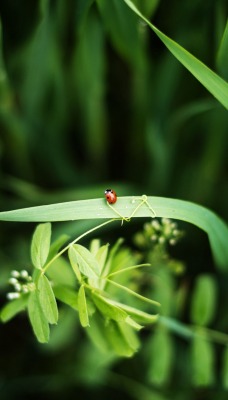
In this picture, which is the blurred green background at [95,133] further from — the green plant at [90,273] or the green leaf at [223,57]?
the green plant at [90,273]

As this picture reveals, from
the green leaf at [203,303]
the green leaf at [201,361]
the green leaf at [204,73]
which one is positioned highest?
the green leaf at [204,73]

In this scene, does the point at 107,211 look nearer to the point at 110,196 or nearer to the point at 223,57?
the point at 110,196

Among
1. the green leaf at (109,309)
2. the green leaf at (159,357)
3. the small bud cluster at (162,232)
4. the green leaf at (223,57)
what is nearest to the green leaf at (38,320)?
the green leaf at (109,309)

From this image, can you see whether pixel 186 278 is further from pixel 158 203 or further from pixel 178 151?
pixel 158 203

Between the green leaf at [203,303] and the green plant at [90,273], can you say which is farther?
the green leaf at [203,303]

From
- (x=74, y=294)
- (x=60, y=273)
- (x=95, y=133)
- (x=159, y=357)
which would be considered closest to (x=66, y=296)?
(x=74, y=294)

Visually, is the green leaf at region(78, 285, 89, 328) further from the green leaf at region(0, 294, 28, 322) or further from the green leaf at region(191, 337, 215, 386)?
the green leaf at region(191, 337, 215, 386)
